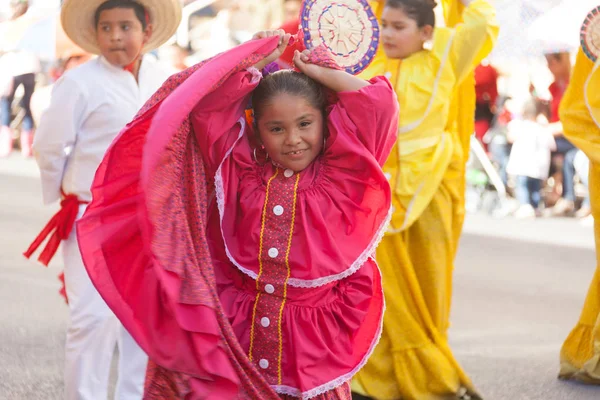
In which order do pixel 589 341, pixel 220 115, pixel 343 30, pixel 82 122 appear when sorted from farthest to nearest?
pixel 589 341 < pixel 82 122 < pixel 343 30 < pixel 220 115

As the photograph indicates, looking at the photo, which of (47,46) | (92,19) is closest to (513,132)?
(47,46)

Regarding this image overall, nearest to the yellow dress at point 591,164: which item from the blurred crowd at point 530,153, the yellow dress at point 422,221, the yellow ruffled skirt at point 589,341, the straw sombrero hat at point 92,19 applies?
the yellow ruffled skirt at point 589,341

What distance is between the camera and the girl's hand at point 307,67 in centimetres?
373

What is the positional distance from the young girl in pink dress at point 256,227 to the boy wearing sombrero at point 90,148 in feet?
5.05

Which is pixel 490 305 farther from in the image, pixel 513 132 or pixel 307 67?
pixel 513 132

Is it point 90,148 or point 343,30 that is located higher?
point 343,30

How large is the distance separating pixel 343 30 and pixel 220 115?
0.79 m

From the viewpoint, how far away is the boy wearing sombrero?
5.12 meters

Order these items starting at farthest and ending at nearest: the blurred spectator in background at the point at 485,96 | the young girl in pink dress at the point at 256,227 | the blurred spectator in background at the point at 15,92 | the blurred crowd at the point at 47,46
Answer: the blurred spectator in background at the point at 15,92 → the blurred crowd at the point at 47,46 → the blurred spectator in background at the point at 485,96 → the young girl in pink dress at the point at 256,227

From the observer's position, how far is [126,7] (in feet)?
17.8

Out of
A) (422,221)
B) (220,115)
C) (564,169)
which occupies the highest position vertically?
(220,115)

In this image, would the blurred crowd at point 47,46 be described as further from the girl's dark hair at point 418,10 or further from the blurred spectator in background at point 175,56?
the girl's dark hair at point 418,10

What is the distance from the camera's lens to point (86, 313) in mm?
5098

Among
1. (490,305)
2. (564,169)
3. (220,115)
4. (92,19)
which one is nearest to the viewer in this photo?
(220,115)
